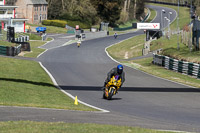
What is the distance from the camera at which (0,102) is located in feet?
53.2

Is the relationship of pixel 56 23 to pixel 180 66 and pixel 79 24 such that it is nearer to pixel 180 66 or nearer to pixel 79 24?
pixel 79 24

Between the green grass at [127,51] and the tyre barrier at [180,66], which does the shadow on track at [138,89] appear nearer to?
the tyre barrier at [180,66]

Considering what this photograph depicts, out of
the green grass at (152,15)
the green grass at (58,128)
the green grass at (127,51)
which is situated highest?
the green grass at (152,15)

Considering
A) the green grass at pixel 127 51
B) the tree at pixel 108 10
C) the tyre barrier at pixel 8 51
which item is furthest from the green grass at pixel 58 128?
the tree at pixel 108 10

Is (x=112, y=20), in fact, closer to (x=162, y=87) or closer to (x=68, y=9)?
(x=68, y=9)

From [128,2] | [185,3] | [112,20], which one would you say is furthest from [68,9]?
[185,3]

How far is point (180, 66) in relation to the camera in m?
36.3

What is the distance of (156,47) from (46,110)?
46.3 metres

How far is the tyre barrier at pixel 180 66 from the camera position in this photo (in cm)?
3328

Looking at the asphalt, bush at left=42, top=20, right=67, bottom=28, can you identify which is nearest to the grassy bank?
the asphalt

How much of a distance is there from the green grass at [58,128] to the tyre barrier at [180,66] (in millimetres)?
22611

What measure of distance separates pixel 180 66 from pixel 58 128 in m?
26.9

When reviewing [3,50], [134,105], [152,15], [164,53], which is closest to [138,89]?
[134,105]

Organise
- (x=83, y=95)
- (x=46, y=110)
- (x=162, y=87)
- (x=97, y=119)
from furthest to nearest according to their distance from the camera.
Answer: (x=162, y=87) < (x=83, y=95) < (x=46, y=110) < (x=97, y=119)
